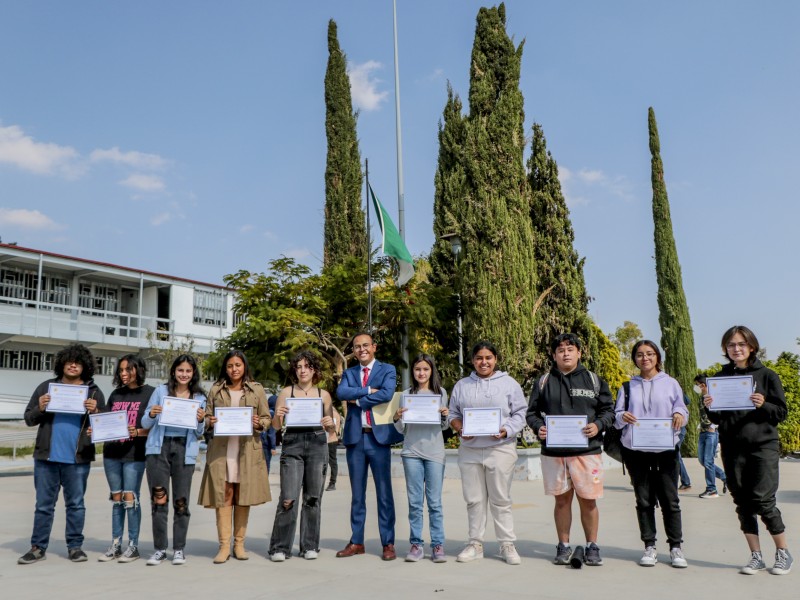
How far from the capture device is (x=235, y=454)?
6.51 meters

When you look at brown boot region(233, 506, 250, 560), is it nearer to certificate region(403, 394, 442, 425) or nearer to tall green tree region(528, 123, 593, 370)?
certificate region(403, 394, 442, 425)

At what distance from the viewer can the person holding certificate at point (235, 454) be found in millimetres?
6375

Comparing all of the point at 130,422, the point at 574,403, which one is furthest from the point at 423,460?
the point at 130,422

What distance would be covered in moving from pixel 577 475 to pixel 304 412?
2353 mm

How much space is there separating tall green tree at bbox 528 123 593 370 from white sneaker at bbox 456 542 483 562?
1019cm

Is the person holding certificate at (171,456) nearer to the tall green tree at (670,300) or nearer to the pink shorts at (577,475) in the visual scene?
the pink shorts at (577,475)

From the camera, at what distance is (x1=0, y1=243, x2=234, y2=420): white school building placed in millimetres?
30547

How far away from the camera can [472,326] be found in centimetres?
1605

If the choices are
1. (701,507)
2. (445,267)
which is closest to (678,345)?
(445,267)

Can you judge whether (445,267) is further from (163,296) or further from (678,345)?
(163,296)

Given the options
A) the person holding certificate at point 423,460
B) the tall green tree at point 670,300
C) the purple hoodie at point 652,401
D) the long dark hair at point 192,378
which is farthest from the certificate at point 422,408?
the tall green tree at point 670,300

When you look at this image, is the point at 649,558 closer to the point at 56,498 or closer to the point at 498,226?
the point at 56,498

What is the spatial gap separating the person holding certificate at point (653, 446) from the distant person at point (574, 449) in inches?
9.2

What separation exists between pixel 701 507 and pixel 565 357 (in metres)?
5.03
